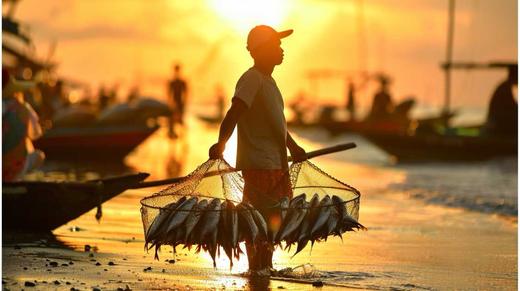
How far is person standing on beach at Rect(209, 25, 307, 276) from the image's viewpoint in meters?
7.99

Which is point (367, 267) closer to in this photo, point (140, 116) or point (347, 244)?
point (347, 244)

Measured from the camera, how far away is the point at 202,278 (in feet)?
25.8

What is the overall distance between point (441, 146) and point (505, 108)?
11.8 feet

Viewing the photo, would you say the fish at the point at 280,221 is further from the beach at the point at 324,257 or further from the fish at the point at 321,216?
the beach at the point at 324,257

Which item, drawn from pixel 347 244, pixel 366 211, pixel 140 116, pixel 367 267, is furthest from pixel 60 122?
pixel 367 267

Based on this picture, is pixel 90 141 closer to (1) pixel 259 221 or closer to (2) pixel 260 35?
(2) pixel 260 35

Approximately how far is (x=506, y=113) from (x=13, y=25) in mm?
10017

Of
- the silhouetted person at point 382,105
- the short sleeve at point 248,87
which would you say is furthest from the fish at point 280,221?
the silhouetted person at point 382,105

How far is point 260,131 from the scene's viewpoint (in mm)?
8094

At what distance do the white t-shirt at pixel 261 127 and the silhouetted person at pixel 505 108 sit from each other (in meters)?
14.8

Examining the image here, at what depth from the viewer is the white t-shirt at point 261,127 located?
804 centimetres

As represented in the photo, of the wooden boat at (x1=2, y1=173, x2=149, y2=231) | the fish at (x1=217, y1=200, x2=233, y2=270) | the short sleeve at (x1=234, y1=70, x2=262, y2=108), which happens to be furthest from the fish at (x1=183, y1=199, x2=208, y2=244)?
the wooden boat at (x1=2, y1=173, x2=149, y2=231)

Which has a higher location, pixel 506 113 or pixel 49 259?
pixel 506 113

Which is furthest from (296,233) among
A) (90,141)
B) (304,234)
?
(90,141)
